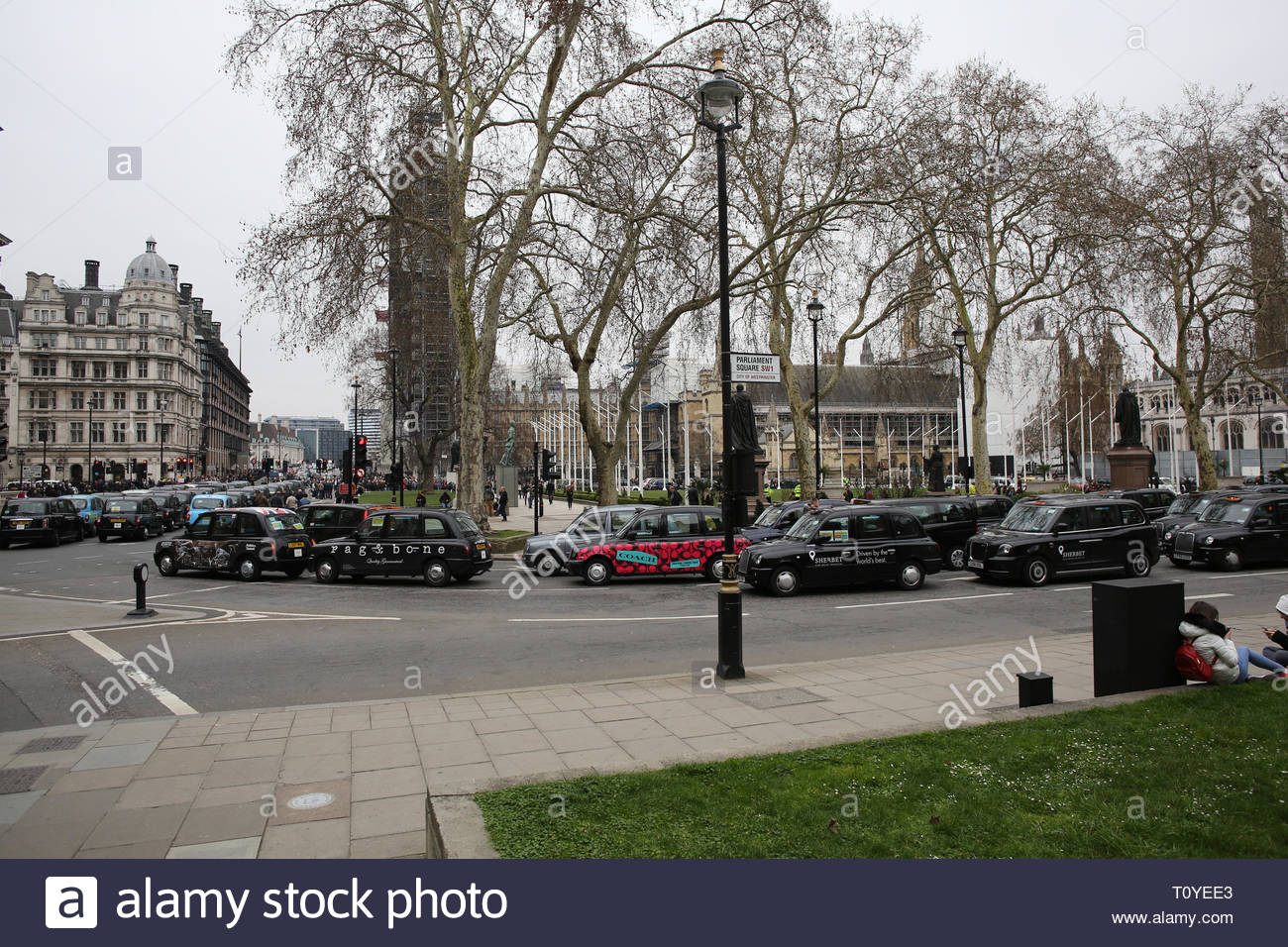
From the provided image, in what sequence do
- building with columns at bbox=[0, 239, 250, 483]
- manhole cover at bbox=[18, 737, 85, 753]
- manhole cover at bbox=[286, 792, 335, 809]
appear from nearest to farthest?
1. manhole cover at bbox=[286, 792, 335, 809]
2. manhole cover at bbox=[18, 737, 85, 753]
3. building with columns at bbox=[0, 239, 250, 483]

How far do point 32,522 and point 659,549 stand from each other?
90.4ft

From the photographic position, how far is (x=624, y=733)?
23.0ft

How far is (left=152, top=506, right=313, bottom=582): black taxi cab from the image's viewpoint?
67.9 ft

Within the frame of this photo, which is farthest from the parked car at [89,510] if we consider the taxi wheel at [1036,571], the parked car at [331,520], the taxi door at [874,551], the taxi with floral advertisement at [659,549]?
the taxi wheel at [1036,571]

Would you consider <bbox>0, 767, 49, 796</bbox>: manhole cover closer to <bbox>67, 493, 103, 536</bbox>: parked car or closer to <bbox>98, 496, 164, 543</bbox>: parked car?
<bbox>98, 496, 164, 543</bbox>: parked car

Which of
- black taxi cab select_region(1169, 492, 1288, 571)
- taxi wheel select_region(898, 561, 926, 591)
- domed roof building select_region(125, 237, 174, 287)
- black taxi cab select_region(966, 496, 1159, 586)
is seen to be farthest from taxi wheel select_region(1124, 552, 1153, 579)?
domed roof building select_region(125, 237, 174, 287)

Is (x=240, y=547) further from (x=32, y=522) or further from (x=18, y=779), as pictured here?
(x=32, y=522)

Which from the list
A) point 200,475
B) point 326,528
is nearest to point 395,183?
point 326,528

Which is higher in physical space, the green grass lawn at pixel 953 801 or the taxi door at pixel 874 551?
the taxi door at pixel 874 551

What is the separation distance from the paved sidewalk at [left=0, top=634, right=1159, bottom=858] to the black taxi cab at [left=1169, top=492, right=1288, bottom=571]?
1247 cm

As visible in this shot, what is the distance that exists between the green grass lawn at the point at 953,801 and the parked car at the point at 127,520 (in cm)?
3710

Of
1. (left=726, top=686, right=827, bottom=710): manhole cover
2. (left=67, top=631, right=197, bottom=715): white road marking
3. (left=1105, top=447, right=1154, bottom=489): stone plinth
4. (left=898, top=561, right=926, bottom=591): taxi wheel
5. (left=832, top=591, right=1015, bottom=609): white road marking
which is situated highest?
(left=1105, top=447, right=1154, bottom=489): stone plinth

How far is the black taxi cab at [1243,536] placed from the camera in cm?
1900

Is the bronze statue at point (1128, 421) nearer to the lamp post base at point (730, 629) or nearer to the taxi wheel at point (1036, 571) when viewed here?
the taxi wheel at point (1036, 571)
